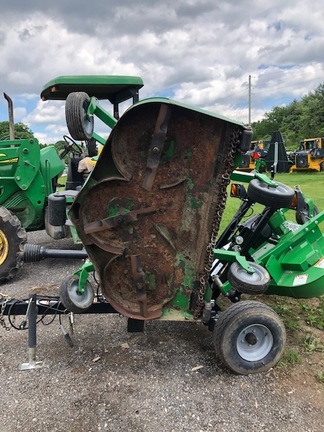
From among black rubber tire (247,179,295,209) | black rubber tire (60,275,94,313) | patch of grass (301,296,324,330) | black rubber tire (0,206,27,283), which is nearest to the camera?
black rubber tire (60,275,94,313)

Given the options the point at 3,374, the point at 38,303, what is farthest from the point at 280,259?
the point at 3,374

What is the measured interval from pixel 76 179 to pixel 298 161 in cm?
1628

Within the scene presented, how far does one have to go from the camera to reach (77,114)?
2.35m

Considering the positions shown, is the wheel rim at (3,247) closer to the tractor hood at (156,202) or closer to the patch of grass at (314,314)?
the tractor hood at (156,202)

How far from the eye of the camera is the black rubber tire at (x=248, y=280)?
107 inches

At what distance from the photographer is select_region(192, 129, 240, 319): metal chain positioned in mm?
2486

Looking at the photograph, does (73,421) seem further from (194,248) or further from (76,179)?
(76,179)

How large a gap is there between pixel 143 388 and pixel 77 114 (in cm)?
186

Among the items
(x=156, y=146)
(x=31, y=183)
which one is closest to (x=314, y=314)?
(x=156, y=146)

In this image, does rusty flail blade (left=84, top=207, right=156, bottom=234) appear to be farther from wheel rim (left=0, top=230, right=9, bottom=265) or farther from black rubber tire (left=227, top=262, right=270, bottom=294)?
wheel rim (left=0, top=230, right=9, bottom=265)

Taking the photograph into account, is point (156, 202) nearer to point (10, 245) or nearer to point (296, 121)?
point (10, 245)

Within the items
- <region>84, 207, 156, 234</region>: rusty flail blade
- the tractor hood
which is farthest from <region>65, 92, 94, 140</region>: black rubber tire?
<region>84, 207, 156, 234</region>: rusty flail blade

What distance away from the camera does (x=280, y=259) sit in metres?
3.39

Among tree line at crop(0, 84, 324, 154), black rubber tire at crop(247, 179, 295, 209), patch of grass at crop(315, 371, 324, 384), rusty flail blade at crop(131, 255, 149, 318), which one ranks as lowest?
patch of grass at crop(315, 371, 324, 384)
